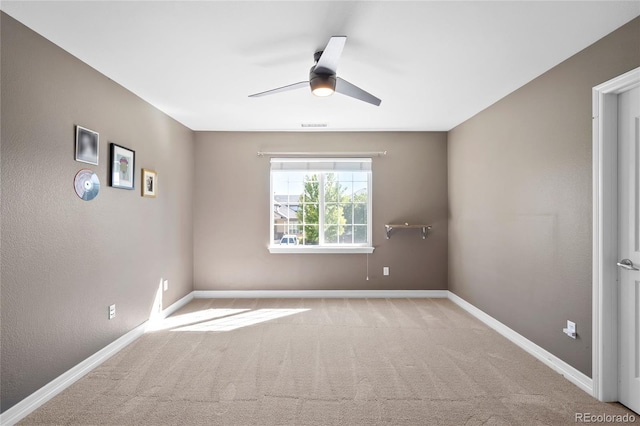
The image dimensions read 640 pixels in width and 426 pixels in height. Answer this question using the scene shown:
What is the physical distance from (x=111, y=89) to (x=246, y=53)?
146cm

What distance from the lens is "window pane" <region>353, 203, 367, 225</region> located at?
5.13m

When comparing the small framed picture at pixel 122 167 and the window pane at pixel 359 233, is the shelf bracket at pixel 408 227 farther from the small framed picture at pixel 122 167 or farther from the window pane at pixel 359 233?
the small framed picture at pixel 122 167

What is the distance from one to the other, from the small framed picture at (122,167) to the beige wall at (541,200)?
3.86 metres

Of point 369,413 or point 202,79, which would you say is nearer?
point 369,413

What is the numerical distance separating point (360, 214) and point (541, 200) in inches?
101

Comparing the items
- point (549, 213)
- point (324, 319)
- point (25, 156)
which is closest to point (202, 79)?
point (25, 156)

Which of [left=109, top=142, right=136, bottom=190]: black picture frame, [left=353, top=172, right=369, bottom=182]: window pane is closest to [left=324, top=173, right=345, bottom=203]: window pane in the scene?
[left=353, top=172, right=369, bottom=182]: window pane

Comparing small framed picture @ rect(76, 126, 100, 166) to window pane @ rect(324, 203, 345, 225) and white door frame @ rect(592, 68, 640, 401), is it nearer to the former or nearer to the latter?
window pane @ rect(324, 203, 345, 225)

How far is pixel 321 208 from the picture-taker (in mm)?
5145

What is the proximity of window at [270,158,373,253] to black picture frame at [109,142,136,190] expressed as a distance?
2.08 metres

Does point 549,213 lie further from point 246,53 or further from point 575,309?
point 246,53

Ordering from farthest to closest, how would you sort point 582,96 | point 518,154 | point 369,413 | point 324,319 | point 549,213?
point 324,319
point 518,154
point 549,213
point 582,96
point 369,413

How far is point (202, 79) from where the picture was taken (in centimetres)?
306

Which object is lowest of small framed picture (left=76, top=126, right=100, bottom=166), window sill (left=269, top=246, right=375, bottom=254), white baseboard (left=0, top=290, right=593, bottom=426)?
white baseboard (left=0, top=290, right=593, bottom=426)
